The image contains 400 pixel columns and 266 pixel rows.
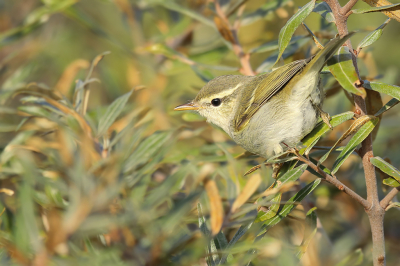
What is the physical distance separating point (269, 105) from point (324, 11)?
88 centimetres

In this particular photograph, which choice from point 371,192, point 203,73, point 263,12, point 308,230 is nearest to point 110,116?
point 203,73

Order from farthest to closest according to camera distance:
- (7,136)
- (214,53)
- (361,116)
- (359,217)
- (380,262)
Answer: (214,53)
(7,136)
(359,217)
(361,116)
(380,262)

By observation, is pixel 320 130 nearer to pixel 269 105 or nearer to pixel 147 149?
pixel 269 105

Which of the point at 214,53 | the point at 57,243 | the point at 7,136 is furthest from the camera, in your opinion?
the point at 214,53

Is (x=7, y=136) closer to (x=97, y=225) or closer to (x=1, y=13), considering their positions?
(x=1, y=13)

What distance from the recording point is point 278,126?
2523 mm

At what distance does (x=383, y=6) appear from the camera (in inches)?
61.2

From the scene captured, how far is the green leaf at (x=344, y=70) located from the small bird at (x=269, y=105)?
164mm

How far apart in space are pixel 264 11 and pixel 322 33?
55 centimetres

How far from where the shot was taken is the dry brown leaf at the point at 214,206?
1199 mm

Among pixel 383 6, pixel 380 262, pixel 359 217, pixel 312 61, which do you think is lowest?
pixel 359 217

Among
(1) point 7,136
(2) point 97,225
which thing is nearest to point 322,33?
(2) point 97,225

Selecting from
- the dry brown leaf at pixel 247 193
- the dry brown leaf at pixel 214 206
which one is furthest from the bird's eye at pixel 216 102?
the dry brown leaf at pixel 214 206

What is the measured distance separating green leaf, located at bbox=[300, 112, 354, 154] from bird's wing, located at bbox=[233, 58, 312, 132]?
1.09 feet
